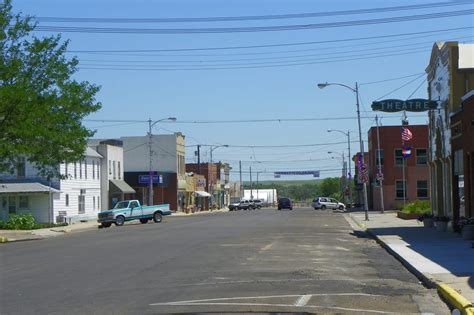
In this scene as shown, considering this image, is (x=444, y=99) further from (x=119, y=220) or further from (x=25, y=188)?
(x=25, y=188)

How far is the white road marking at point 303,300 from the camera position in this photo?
1166cm

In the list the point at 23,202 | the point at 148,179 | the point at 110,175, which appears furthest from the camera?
the point at 148,179

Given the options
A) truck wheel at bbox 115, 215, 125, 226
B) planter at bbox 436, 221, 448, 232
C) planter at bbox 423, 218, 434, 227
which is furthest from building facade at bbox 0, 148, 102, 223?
planter at bbox 436, 221, 448, 232

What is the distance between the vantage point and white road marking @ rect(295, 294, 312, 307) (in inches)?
459

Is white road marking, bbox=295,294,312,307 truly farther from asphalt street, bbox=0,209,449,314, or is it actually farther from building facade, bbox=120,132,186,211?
building facade, bbox=120,132,186,211

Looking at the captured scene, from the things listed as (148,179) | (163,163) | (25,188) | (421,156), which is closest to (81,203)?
(25,188)

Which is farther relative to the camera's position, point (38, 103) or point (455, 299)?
point (38, 103)

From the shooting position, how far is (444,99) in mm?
32188

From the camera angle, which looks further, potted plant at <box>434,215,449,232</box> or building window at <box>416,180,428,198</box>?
building window at <box>416,180,428,198</box>

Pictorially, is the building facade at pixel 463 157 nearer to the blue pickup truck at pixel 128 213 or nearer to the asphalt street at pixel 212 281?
the asphalt street at pixel 212 281

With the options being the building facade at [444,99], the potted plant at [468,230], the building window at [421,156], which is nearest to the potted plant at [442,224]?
the building facade at [444,99]

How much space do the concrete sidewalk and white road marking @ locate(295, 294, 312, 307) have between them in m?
→ 2.38

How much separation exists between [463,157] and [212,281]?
16834 mm

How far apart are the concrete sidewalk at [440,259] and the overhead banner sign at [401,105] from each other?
5329mm
